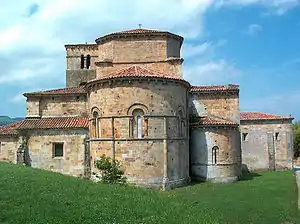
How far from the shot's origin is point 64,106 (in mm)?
→ 25750

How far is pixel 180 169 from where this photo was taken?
21.3 m

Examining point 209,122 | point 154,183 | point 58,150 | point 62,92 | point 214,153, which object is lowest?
point 154,183

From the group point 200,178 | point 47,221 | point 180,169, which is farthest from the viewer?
point 200,178

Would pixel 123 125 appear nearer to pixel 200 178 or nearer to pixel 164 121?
pixel 164 121

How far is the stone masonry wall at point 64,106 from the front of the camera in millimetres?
25516

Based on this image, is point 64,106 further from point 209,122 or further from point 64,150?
point 209,122

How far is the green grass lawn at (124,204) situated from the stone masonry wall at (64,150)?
525cm

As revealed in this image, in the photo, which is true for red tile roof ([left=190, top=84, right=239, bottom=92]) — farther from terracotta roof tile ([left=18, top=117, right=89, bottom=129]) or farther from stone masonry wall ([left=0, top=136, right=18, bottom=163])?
stone masonry wall ([left=0, top=136, right=18, bottom=163])

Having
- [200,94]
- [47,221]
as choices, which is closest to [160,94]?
[200,94]

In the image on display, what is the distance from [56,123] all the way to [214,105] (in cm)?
1130

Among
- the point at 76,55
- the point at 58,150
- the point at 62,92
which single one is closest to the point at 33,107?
the point at 62,92

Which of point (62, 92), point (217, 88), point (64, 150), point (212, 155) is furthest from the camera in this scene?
point (217, 88)

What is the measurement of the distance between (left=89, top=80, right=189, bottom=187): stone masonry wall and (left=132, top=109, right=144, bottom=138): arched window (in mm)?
232

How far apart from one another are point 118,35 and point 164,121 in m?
7.94
